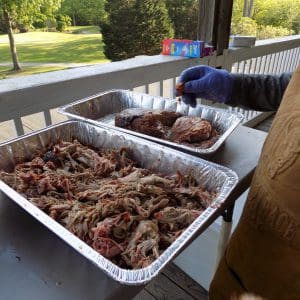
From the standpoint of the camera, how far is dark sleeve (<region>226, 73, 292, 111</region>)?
938 millimetres

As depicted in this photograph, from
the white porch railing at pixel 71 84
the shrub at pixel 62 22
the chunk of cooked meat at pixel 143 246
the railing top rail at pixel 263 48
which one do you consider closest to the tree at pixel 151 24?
the railing top rail at pixel 263 48

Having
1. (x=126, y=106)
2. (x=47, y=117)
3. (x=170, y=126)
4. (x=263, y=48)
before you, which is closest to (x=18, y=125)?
(x=47, y=117)

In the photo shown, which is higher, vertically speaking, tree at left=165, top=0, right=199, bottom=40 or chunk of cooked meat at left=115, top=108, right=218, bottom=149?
tree at left=165, top=0, right=199, bottom=40

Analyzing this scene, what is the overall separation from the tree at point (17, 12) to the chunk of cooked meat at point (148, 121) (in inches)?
44.7

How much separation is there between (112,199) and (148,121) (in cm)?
43

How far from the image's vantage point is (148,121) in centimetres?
96

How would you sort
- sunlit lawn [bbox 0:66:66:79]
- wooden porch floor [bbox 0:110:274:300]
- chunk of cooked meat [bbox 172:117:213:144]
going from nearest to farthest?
chunk of cooked meat [bbox 172:117:213:144] → wooden porch floor [bbox 0:110:274:300] → sunlit lawn [bbox 0:66:66:79]

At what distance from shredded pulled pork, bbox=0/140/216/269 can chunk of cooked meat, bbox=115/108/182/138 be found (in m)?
0.16

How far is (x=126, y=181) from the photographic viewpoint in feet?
Result: 2.21

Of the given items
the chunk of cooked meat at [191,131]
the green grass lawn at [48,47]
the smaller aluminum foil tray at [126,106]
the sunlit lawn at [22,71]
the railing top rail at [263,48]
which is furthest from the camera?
the railing top rail at [263,48]

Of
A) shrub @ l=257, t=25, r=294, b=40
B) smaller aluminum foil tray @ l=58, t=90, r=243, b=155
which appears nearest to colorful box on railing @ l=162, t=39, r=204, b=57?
smaller aluminum foil tray @ l=58, t=90, r=243, b=155

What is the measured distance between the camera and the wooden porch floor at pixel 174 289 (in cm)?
134

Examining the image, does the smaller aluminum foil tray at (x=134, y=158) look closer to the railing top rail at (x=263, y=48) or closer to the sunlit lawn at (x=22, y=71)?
the sunlit lawn at (x=22, y=71)

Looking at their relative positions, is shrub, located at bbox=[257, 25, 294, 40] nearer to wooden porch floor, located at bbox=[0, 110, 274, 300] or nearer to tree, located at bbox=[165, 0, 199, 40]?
tree, located at bbox=[165, 0, 199, 40]
